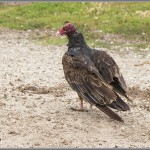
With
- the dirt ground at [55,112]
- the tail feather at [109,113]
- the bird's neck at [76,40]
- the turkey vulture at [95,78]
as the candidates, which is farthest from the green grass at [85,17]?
the tail feather at [109,113]

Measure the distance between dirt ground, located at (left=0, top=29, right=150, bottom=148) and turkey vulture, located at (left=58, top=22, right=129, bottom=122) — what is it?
11.5 inches

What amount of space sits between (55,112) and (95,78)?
31.9 inches

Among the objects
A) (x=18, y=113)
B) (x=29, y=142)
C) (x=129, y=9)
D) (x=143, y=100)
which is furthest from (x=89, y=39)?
(x=29, y=142)

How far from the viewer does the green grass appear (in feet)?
52.1

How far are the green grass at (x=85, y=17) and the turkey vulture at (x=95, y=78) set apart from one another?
5.56m

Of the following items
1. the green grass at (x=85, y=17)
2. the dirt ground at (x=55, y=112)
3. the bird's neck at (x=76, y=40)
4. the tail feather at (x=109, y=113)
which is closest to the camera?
the dirt ground at (x=55, y=112)

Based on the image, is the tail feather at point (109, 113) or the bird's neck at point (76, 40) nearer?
the tail feather at point (109, 113)

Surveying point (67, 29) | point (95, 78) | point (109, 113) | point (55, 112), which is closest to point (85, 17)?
point (67, 29)

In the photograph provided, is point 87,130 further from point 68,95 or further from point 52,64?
point 52,64

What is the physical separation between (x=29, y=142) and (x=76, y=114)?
152 cm

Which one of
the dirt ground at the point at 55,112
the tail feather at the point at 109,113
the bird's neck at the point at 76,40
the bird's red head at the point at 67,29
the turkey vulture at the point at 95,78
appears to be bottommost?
the dirt ground at the point at 55,112

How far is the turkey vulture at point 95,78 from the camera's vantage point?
8.29 metres

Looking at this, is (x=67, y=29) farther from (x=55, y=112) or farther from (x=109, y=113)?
(x=109, y=113)

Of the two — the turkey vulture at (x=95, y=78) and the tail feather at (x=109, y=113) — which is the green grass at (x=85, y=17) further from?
the tail feather at (x=109, y=113)
